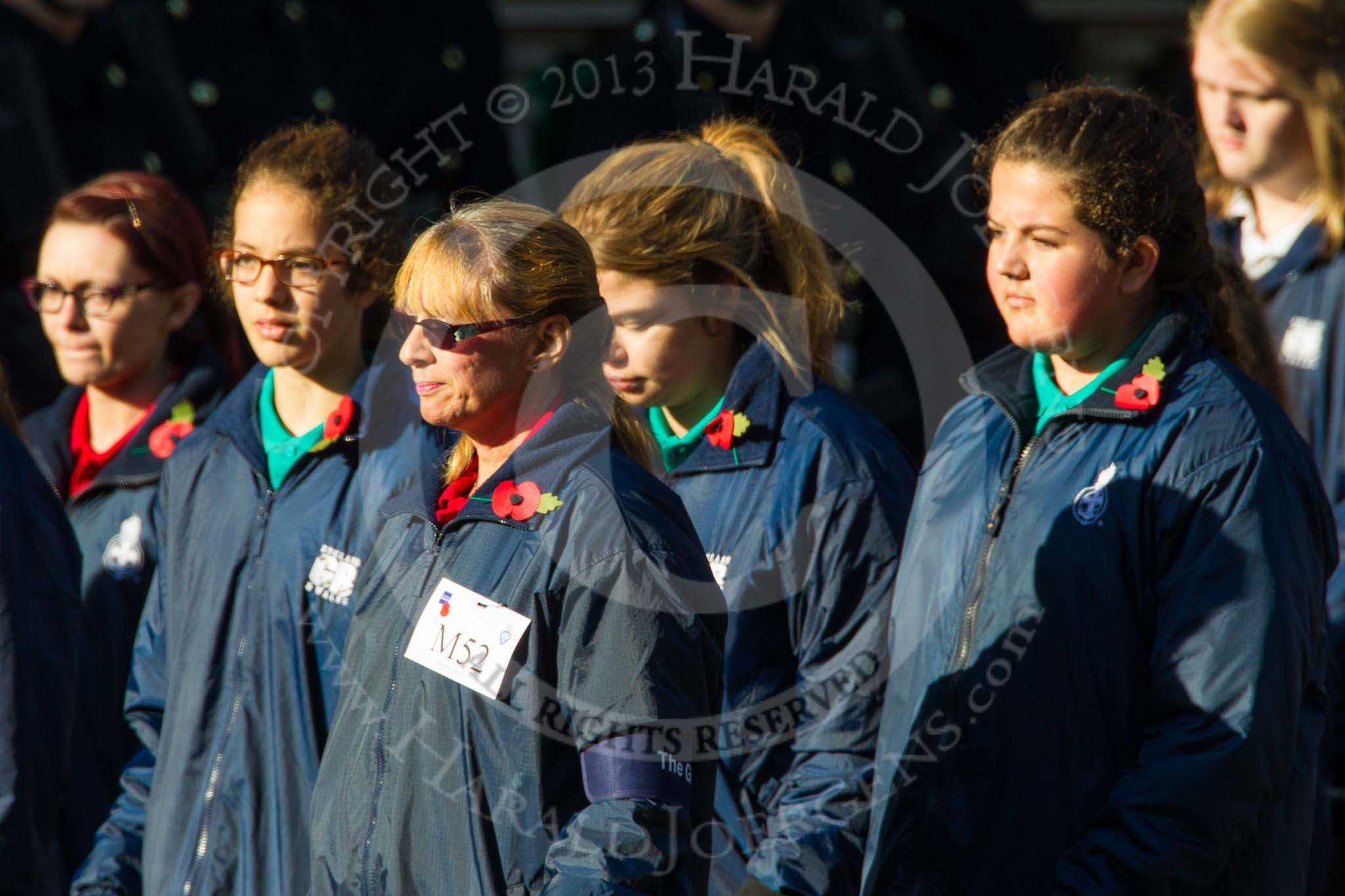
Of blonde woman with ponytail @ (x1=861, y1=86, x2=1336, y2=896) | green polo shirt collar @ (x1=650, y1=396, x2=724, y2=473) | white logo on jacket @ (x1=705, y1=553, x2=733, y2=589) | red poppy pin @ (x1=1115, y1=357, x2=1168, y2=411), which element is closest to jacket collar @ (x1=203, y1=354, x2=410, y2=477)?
green polo shirt collar @ (x1=650, y1=396, x2=724, y2=473)

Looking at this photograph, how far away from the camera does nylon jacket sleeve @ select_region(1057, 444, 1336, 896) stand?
2.16 meters

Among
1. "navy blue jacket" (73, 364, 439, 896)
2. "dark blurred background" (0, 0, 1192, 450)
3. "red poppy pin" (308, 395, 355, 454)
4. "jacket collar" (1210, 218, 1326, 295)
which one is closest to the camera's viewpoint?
"navy blue jacket" (73, 364, 439, 896)

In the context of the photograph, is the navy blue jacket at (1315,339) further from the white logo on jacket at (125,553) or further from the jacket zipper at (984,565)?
the white logo on jacket at (125,553)

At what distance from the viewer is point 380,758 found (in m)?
2.11

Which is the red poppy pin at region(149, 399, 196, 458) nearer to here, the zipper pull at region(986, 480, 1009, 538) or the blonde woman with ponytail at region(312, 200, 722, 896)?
the blonde woman with ponytail at region(312, 200, 722, 896)

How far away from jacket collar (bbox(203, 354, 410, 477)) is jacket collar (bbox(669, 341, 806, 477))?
1.68 feet

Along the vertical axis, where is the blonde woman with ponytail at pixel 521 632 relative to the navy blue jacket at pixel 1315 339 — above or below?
below

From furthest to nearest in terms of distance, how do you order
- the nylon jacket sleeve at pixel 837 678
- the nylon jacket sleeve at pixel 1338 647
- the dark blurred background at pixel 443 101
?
the dark blurred background at pixel 443 101, the nylon jacket sleeve at pixel 1338 647, the nylon jacket sleeve at pixel 837 678

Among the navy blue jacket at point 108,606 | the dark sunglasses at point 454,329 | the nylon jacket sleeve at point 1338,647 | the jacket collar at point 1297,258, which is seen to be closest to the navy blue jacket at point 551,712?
the dark sunglasses at point 454,329

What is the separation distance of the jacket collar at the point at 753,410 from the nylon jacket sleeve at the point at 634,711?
0.83 metres

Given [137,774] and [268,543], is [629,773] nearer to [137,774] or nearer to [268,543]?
[268,543]

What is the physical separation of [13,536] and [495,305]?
0.99 meters

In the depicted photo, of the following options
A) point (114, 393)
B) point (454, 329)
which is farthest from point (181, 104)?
point (454, 329)

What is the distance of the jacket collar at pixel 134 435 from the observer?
3.33m
